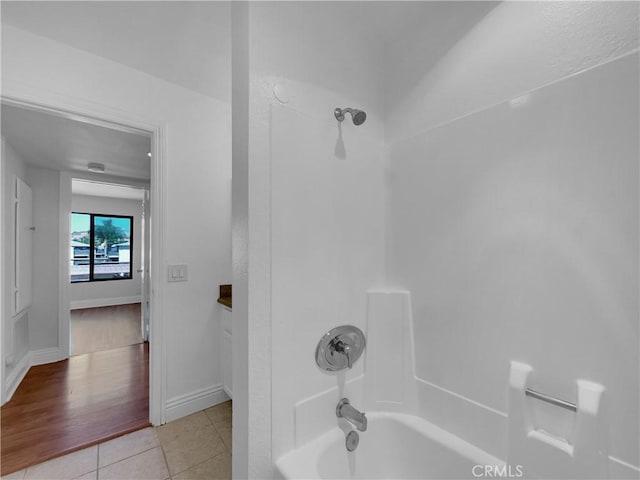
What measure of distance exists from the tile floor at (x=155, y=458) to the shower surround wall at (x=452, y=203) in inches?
31.0

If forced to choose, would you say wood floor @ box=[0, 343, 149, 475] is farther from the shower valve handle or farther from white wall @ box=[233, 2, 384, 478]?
the shower valve handle

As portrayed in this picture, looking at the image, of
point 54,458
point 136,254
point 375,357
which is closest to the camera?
point 375,357

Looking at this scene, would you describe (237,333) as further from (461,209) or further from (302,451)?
(461,209)

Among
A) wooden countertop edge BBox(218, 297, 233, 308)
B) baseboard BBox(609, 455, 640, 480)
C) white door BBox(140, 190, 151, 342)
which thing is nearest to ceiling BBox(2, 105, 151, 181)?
white door BBox(140, 190, 151, 342)

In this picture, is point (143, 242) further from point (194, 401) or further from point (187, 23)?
point (187, 23)

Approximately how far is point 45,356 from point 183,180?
9.12ft

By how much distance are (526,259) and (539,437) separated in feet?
1.94

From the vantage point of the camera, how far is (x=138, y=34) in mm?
1616

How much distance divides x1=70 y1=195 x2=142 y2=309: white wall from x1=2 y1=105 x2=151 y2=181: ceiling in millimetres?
3296

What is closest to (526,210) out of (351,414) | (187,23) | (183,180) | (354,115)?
(354,115)

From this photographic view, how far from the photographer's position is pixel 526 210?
1.07 metres

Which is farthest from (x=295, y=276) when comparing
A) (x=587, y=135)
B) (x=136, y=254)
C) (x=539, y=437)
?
(x=136, y=254)

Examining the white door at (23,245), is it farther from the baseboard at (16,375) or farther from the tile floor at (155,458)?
the tile floor at (155,458)

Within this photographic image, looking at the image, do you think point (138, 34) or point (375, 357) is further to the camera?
point (138, 34)
